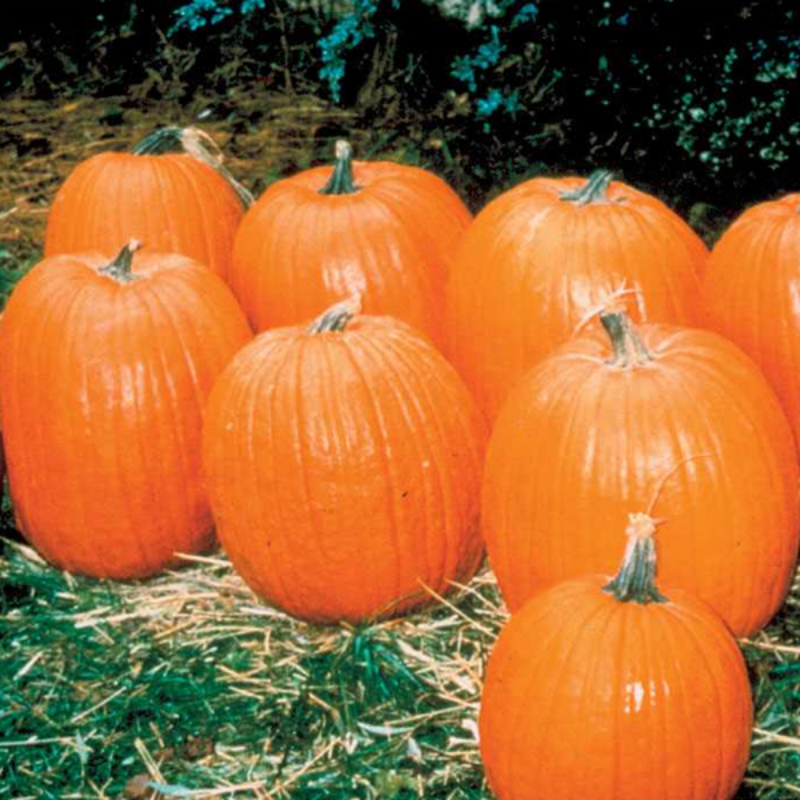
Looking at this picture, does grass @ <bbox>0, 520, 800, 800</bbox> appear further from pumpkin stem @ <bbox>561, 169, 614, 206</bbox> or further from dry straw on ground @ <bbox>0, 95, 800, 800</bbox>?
pumpkin stem @ <bbox>561, 169, 614, 206</bbox>

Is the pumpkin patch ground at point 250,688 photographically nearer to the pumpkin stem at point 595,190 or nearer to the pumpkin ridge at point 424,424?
the pumpkin ridge at point 424,424

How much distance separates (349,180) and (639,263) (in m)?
0.88

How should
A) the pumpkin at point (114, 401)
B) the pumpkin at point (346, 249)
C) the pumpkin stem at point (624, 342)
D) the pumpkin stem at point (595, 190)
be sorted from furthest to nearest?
the pumpkin at point (346, 249)
the pumpkin stem at point (595, 190)
the pumpkin at point (114, 401)
the pumpkin stem at point (624, 342)

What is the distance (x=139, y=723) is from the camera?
10.8ft

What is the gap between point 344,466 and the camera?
3396 mm

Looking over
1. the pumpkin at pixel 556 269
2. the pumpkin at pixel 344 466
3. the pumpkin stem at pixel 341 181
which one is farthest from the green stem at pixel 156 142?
the pumpkin at pixel 344 466

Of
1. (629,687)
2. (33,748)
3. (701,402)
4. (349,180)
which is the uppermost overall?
(349,180)

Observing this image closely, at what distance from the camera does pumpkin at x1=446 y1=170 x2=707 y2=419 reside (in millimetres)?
3762

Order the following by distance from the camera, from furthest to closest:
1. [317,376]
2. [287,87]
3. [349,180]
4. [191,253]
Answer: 1. [287,87]
2. [191,253]
3. [349,180]
4. [317,376]

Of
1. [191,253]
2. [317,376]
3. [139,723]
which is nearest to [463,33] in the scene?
[191,253]

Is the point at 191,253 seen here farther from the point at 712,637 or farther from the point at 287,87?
the point at 287,87

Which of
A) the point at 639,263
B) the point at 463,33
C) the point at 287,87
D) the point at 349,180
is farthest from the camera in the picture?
the point at 287,87

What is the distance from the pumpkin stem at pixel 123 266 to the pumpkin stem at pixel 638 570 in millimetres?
1562

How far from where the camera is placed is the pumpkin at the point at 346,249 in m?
4.09
